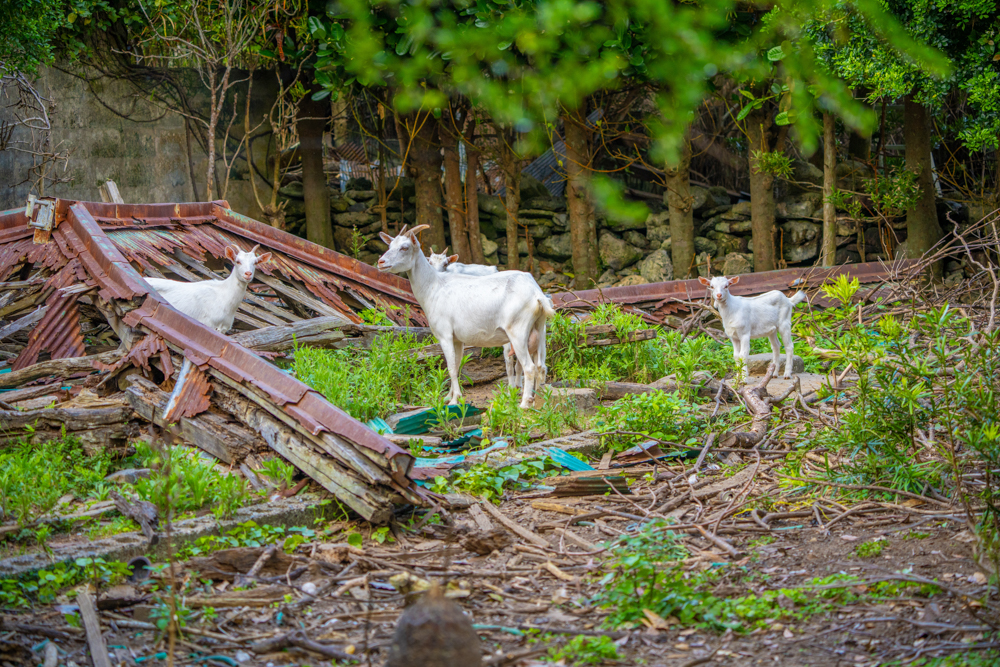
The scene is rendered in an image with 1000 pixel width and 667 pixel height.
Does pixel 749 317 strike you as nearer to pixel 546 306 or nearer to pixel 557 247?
pixel 546 306

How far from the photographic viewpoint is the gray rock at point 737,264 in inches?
546

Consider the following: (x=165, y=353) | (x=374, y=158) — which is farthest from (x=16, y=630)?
(x=374, y=158)

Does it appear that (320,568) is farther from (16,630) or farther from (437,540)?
(16,630)

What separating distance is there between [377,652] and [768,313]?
6.40m

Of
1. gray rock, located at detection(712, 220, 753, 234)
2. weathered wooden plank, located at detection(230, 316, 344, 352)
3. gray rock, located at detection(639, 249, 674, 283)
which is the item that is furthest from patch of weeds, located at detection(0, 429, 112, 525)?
gray rock, located at detection(712, 220, 753, 234)

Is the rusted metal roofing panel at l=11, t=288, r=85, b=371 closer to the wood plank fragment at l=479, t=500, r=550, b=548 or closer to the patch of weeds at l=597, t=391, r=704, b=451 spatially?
the wood plank fragment at l=479, t=500, r=550, b=548

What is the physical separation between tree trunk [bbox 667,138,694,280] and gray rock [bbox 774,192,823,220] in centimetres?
223

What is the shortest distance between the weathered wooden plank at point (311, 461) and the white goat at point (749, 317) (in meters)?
4.74

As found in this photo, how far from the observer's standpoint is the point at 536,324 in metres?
7.73

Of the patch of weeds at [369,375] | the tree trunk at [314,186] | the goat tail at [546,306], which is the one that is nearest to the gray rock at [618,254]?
the tree trunk at [314,186]

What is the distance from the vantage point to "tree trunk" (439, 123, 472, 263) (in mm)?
13828

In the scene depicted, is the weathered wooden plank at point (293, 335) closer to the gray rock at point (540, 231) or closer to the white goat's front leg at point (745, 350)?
the white goat's front leg at point (745, 350)

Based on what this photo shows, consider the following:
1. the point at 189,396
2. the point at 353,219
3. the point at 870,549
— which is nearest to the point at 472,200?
the point at 353,219

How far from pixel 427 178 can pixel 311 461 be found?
946 centimetres
